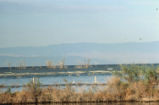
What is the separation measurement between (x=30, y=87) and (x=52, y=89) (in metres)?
1.21

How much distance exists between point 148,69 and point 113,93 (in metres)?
2.58

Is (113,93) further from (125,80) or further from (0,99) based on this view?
(0,99)

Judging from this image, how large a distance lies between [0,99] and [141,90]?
7.69 m

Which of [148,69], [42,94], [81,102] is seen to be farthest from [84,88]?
[148,69]

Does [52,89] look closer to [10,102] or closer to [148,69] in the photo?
[10,102]

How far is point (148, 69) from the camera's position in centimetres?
2433

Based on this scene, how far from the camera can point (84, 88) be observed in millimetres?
23688

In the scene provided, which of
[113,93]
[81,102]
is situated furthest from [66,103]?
[113,93]

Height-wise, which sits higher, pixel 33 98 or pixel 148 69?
pixel 148 69

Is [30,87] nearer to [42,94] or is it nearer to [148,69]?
[42,94]

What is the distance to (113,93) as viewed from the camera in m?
23.4

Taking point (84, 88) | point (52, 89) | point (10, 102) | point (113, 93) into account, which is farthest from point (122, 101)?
point (10, 102)

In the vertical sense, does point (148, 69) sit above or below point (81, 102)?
above

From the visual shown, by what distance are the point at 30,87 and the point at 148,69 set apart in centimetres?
673
